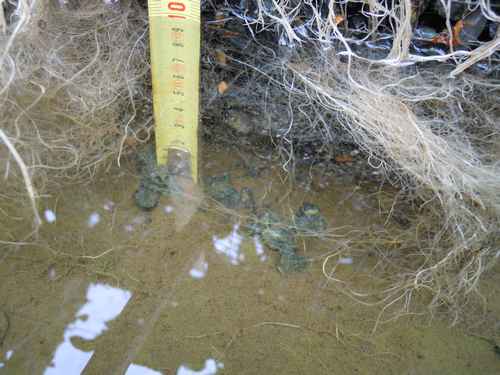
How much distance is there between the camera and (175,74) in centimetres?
122

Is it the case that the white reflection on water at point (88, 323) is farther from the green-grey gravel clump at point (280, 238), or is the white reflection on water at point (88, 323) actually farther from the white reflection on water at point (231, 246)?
the green-grey gravel clump at point (280, 238)

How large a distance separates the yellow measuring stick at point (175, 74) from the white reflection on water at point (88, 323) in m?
0.38

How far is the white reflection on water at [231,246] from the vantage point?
135 centimetres

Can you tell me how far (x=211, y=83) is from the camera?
1.43 m

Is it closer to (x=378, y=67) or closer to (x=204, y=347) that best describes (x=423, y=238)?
(x=378, y=67)

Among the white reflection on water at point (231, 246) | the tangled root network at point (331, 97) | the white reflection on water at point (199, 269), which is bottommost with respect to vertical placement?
the white reflection on water at point (199, 269)

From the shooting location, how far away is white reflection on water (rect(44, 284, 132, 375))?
1175mm

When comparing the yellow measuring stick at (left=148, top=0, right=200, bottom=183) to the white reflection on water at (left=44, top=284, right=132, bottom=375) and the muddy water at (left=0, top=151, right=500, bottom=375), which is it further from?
the white reflection on water at (left=44, top=284, right=132, bottom=375)

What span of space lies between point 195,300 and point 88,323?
26 cm

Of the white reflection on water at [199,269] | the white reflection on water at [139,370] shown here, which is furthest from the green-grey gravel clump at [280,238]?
the white reflection on water at [139,370]

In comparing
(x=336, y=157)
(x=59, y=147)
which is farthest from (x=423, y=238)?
(x=59, y=147)

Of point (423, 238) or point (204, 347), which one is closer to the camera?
point (204, 347)

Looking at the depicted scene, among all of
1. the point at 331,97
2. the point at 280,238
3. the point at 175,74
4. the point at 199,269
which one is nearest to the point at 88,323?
the point at 199,269

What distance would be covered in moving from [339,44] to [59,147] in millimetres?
787
